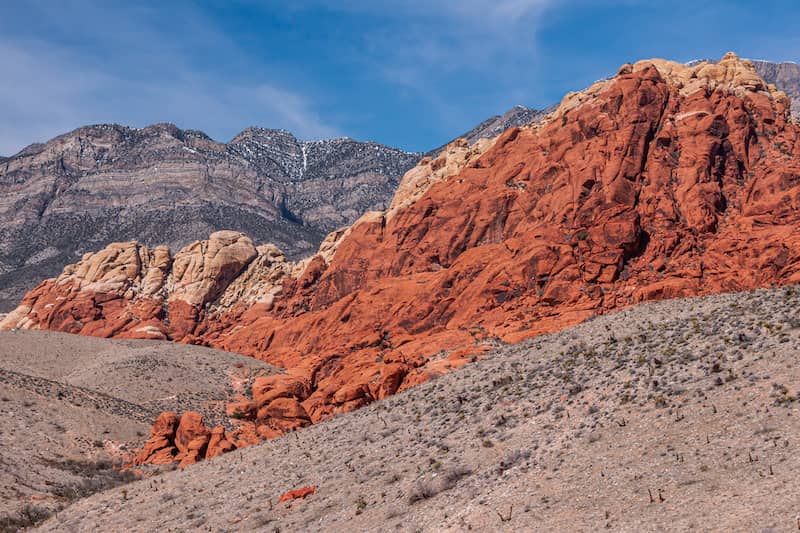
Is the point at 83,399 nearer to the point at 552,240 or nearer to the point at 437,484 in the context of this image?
the point at 552,240

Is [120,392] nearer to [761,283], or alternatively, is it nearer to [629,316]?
[629,316]

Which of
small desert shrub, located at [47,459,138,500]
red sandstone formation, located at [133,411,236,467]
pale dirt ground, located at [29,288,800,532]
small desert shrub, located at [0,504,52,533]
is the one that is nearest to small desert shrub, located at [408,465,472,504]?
pale dirt ground, located at [29,288,800,532]

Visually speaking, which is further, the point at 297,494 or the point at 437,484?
the point at 297,494

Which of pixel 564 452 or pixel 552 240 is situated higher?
pixel 552 240

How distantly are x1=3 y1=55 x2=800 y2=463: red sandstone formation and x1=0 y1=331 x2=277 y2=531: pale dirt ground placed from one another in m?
5.05

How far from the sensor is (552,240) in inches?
2203

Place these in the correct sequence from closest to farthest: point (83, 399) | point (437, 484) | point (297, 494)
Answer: point (437, 484)
point (297, 494)
point (83, 399)

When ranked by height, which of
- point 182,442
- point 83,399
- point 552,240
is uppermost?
point 552,240

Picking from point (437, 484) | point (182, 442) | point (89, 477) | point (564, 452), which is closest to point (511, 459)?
point (564, 452)

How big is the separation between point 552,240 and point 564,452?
37671mm

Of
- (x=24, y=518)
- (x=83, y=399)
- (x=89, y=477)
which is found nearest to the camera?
(x=24, y=518)

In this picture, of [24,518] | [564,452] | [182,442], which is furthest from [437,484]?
[182,442]

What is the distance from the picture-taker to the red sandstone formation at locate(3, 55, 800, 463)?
48.6 meters

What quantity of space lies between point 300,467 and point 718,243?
38.2m
